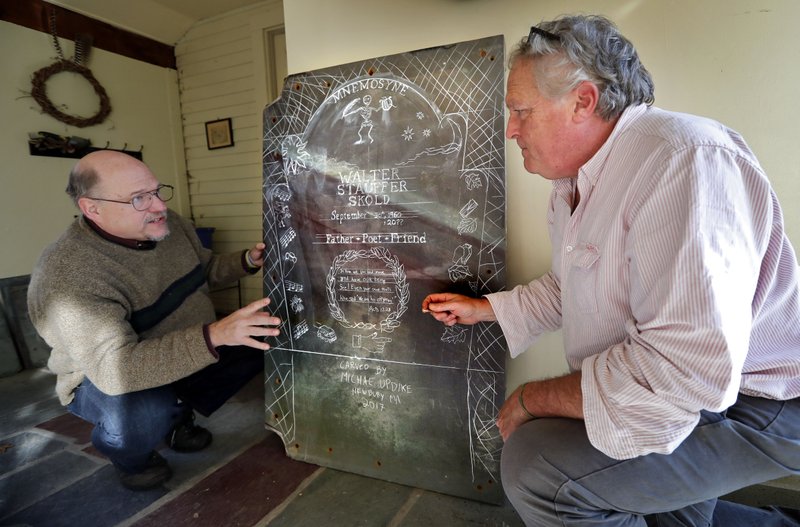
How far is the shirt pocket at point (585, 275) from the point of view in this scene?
3.46ft

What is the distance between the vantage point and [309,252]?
180 centimetres

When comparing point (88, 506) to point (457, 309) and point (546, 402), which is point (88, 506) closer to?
point (457, 309)

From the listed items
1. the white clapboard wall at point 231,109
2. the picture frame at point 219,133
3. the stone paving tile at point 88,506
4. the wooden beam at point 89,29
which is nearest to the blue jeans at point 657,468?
the stone paving tile at point 88,506

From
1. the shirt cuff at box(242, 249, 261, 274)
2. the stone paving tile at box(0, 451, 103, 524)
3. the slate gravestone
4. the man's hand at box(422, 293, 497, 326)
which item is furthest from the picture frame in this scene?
the man's hand at box(422, 293, 497, 326)

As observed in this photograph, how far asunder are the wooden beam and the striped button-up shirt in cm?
476

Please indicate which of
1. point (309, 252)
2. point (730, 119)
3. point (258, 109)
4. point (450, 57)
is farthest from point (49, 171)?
point (730, 119)

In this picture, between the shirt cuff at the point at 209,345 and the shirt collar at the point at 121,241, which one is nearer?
the shirt cuff at the point at 209,345

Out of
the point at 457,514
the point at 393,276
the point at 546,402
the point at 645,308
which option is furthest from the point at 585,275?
the point at 457,514

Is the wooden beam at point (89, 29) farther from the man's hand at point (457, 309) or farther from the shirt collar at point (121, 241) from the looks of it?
the man's hand at point (457, 309)

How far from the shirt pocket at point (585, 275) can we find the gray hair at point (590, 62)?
13.8 inches

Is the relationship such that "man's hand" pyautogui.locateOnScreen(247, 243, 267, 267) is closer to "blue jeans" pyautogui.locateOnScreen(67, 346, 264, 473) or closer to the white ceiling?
"blue jeans" pyautogui.locateOnScreen(67, 346, 264, 473)

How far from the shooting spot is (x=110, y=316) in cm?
166

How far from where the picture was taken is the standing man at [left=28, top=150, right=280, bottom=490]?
5.37 ft

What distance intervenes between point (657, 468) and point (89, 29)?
17.5ft
